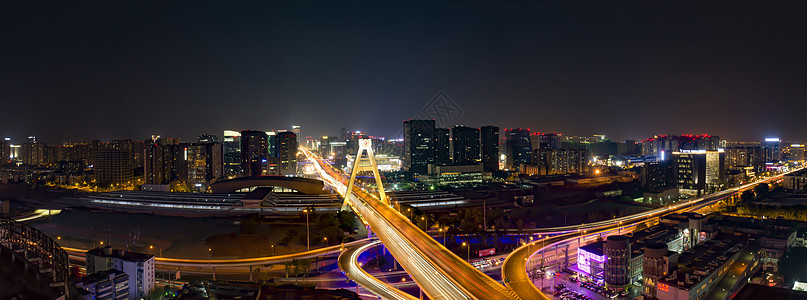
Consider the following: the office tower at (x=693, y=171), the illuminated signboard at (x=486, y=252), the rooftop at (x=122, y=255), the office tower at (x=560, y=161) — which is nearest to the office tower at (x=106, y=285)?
the rooftop at (x=122, y=255)

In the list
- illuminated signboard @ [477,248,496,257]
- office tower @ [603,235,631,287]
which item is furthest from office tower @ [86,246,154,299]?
office tower @ [603,235,631,287]

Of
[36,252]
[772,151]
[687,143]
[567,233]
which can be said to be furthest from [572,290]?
[772,151]

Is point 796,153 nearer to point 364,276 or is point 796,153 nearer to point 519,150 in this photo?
point 519,150

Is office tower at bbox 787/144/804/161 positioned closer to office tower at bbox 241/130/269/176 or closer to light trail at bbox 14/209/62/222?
office tower at bbox 241/130/269/176

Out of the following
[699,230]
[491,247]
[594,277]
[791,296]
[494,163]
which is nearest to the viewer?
[791,296]

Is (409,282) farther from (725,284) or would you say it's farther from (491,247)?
(725,284)

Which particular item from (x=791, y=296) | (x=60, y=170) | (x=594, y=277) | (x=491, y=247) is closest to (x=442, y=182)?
(x=491, y=247)

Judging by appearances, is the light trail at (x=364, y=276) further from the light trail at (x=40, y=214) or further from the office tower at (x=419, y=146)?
the office tower at (x=419, y=146)

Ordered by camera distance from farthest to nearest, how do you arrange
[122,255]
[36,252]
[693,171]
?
[693,171] → [122,255] → [36,252]
